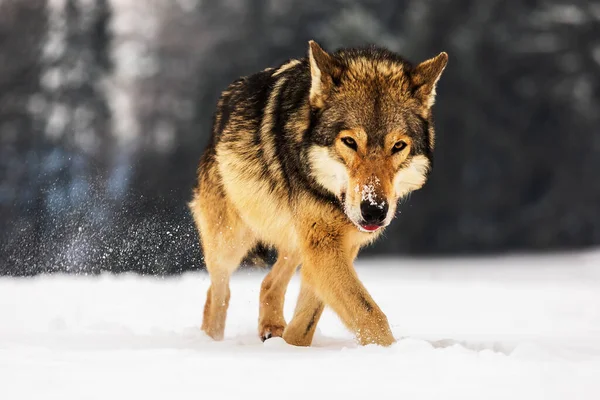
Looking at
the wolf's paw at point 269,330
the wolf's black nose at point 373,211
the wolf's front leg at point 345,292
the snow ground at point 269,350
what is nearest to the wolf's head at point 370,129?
the wolf's black nose at point 373,211

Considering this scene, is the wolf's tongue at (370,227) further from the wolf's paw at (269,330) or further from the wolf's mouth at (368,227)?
the wolf's paw at (269,330)

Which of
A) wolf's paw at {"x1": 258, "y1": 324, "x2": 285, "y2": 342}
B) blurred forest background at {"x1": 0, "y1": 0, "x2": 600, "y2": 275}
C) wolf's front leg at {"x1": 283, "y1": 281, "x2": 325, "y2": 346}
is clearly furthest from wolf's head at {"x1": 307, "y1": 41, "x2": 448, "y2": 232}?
blurred forest background at {"x1": 0, "y1": 0, "x2": 600, "y2": 275}

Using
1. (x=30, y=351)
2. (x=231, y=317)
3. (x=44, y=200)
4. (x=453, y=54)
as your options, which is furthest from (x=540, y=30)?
(x=30, y=351)

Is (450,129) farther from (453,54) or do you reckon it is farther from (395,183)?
(395,183)

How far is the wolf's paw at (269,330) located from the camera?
230 inches

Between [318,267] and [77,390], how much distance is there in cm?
182

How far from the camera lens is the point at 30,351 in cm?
389

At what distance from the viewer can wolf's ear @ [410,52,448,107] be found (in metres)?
4.83

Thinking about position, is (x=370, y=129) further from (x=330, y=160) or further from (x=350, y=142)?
(x=330, y=160)

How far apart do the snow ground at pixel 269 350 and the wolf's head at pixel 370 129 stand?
809 millimetres

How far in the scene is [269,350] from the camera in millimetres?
4398

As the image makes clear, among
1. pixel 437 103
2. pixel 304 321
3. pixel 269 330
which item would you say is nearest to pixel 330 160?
pixel 304 321

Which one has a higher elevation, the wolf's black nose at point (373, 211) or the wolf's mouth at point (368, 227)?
the wolf's black nose at point (373, 211)

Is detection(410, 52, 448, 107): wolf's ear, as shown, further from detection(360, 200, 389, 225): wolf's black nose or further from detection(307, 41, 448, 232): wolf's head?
detection(360, 200, 389, 225): wolf's black nose
